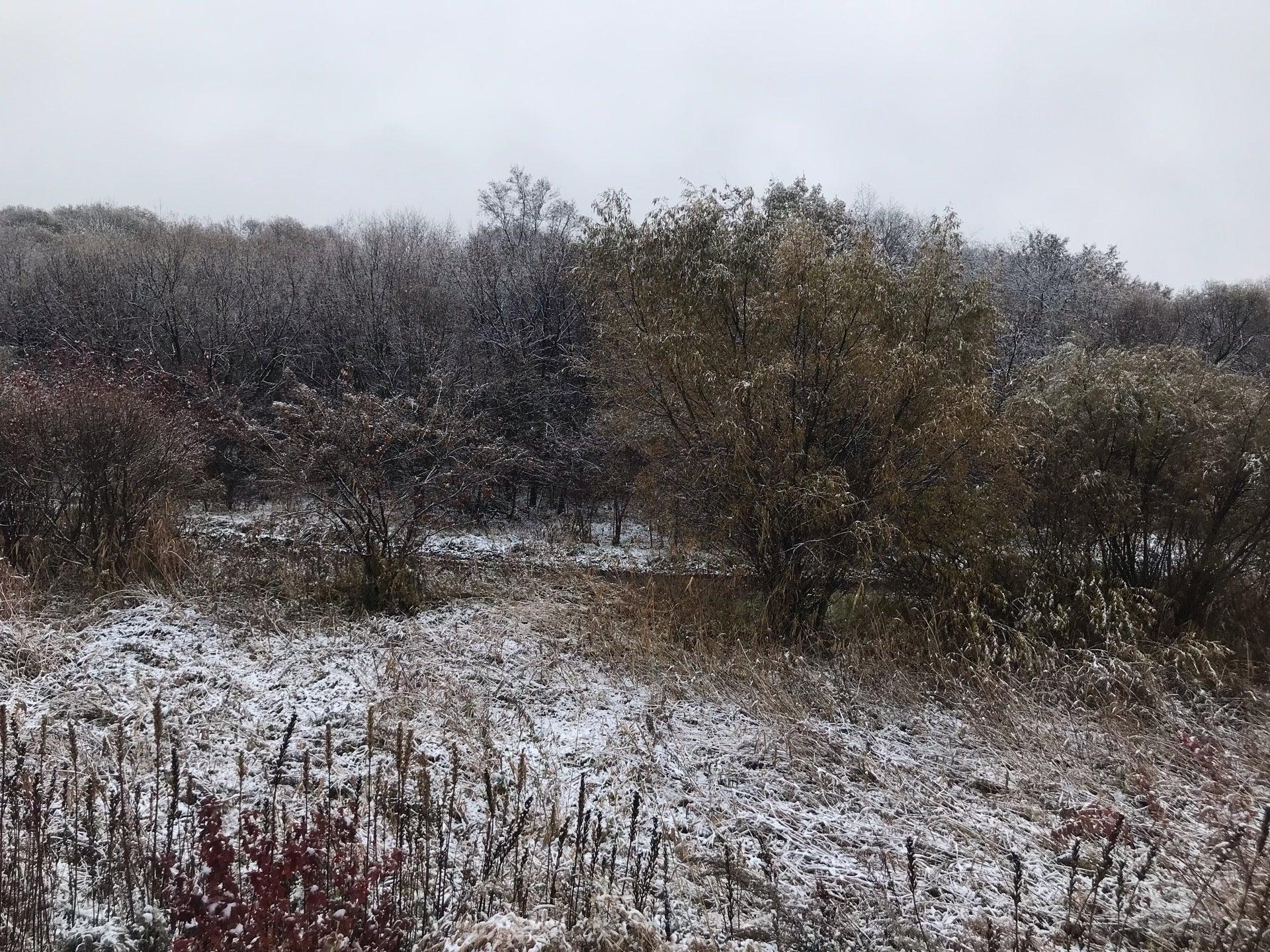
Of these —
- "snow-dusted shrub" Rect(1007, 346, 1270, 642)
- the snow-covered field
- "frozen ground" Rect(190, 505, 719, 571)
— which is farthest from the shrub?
"snow-dusted shrub" Rect(1007, 346, 1270, 642)

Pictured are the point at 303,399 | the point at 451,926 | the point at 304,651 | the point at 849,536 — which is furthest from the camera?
the point at 303,399

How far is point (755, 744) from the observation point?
5.18m

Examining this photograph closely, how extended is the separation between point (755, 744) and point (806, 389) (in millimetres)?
3632

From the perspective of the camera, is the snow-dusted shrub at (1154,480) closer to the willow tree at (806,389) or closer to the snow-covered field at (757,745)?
the willow tree at (806,389)

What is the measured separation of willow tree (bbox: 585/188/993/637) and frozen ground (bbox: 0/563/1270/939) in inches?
56.0

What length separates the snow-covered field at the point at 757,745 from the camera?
11.8ft

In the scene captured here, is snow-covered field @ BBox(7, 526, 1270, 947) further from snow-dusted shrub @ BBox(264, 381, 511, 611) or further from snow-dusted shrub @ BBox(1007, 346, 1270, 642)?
snow-dusted shrub @ BBox(1007, 346, 1270, 642)

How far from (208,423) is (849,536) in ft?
31.8

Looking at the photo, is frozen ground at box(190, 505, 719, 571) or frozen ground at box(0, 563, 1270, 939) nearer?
frozen ground at box(0, 563, 1270, 939)

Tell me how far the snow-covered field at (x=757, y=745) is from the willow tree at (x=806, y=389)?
1356 mm

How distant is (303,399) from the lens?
834 centimetres

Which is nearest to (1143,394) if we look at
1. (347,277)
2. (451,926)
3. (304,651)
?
→ (451,926)

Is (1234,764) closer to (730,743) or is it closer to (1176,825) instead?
(1176,825)

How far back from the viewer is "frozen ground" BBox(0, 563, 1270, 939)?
12.1ft
